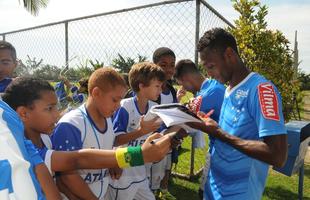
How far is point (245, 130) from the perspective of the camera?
201 centimetres

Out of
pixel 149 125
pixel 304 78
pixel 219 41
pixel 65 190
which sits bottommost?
pixel 304 78

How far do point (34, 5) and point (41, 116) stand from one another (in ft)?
24.5

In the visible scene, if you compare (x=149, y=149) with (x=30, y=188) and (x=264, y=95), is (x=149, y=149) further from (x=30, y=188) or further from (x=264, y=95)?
(x=30, y=188)

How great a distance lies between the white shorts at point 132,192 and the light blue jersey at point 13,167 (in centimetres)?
218

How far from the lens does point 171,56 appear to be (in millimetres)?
4266

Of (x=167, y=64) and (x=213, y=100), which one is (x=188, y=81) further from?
(x=213, y=100)

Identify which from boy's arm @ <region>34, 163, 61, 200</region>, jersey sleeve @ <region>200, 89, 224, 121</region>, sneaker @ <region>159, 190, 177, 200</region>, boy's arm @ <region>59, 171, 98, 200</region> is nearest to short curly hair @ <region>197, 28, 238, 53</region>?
jersey sleeve @ <region>200, 89, 224, 121</region>

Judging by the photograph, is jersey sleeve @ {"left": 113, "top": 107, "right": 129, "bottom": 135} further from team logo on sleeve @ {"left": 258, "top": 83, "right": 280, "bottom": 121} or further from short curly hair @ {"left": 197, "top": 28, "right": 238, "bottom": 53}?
team logo on sleeve @ {"left": 258, "top": 83, "right": 280, "bottom": 121}

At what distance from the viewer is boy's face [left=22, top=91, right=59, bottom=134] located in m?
1.99

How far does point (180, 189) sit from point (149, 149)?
3.52 meters

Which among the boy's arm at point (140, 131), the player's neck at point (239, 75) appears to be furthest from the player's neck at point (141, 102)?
the player's neck at point (239, 75)

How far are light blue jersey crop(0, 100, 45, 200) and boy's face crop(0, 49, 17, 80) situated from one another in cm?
323

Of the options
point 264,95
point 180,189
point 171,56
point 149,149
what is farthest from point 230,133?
point 180,189

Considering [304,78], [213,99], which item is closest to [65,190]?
[213,99]
